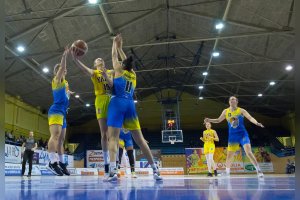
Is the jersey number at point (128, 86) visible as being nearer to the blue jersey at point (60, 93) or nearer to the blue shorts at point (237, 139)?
the blue jersey at point (60, 93)

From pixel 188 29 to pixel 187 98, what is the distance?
16.7 m

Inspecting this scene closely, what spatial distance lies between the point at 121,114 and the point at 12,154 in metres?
13.3

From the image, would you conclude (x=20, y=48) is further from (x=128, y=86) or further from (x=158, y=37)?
(x=128, y=86)

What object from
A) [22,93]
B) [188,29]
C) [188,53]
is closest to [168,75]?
[188,53]

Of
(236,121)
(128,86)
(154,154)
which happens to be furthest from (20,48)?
(154,154)

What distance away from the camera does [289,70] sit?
829 inches

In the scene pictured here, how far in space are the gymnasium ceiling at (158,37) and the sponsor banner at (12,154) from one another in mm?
4699

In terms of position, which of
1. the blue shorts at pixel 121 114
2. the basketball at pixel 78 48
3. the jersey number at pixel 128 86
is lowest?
the blue shorts at pixel 121 114

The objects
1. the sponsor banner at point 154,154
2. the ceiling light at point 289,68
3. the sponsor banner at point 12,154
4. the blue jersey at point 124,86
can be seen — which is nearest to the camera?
the blue jersey at point 124,86

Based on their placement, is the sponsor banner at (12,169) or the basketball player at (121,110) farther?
the sponsor banner at (12,169)

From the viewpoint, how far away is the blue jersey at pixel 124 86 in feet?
15.5

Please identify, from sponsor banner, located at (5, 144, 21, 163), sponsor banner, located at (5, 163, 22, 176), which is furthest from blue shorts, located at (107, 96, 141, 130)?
sponsor banner, located at (5, 144, 21, 163)

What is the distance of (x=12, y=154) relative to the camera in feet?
52.3

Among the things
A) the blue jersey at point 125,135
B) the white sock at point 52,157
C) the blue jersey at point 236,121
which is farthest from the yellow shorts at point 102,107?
the blue jersey at point 236,121
